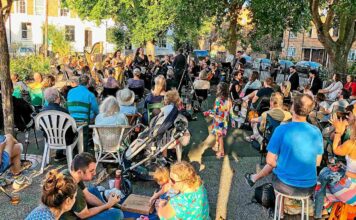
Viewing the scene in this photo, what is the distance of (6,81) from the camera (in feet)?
18.7

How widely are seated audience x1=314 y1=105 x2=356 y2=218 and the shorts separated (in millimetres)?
3704

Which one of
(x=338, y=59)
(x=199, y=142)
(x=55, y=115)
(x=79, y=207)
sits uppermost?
(x=338, y=59)

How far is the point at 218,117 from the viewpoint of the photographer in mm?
6762

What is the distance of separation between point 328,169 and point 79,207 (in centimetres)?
276

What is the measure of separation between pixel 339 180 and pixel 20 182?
4.02 m

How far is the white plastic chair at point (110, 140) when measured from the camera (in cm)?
538

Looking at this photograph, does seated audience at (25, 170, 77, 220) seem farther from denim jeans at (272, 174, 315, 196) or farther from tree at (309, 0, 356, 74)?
tree at (309, 0, 356, 74)

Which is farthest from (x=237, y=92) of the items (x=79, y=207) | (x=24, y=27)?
(x=24, y=27)

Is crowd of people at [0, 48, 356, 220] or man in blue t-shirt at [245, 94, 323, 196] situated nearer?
crowd of people at [0, 48, 356, 220]

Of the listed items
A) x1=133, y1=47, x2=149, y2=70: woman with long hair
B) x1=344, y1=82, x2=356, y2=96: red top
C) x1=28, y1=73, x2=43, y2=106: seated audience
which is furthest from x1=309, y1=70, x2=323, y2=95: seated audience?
x1=28, y1=73, x2=43, y2=106: seated audience

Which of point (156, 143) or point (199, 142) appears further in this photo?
point (199, 142)

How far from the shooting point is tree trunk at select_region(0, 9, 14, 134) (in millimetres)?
5504

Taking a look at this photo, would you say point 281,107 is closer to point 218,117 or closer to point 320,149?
point 218,117

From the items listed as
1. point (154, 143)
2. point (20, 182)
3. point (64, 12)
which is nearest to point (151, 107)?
point (154, 143)
